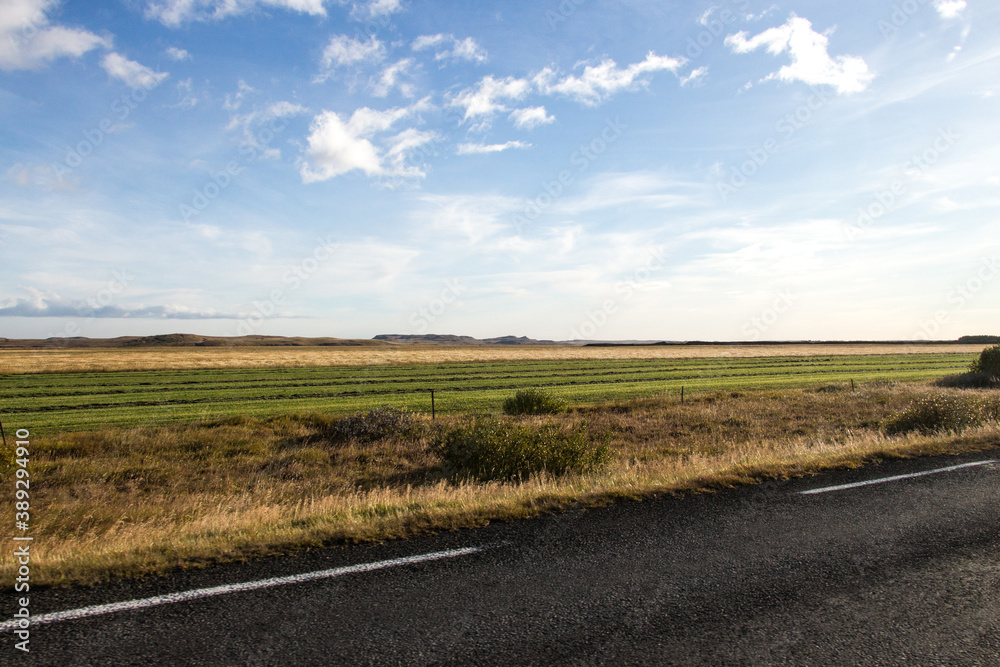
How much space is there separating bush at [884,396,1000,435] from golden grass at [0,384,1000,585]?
119cm

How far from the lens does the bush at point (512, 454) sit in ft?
38.4

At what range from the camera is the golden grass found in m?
5.94

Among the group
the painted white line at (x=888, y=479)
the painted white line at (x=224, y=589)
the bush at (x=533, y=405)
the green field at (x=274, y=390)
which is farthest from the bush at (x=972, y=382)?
the painted white line at (x=224, y=589)

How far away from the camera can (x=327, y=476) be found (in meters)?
13.4

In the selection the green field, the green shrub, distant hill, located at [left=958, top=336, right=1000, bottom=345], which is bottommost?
the green field

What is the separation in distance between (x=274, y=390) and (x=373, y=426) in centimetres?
2373

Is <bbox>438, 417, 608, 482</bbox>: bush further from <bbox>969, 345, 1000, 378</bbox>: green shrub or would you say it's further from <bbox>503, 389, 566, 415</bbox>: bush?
<bbox>969, 345, 1000, 378</bbox>: green shrub

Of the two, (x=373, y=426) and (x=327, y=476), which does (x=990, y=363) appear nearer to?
(x=373, y=426)

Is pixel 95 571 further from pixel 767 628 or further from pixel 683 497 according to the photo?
pixel 683 497

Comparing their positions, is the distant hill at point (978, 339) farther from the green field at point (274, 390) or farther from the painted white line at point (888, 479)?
the painted white line at point (888, 479)

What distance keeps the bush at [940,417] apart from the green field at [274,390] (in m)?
16.9

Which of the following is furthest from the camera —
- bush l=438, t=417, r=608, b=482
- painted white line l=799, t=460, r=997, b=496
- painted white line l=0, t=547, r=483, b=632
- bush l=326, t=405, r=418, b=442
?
bush l=326, t=405, r=418, b=442

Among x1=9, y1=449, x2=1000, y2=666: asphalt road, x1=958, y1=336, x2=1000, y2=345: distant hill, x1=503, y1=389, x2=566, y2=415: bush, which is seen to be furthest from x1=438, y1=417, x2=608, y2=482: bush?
x1=958, y1=336, x2=1000, y2=345: distant hill

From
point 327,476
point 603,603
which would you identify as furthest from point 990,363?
point 603,603
